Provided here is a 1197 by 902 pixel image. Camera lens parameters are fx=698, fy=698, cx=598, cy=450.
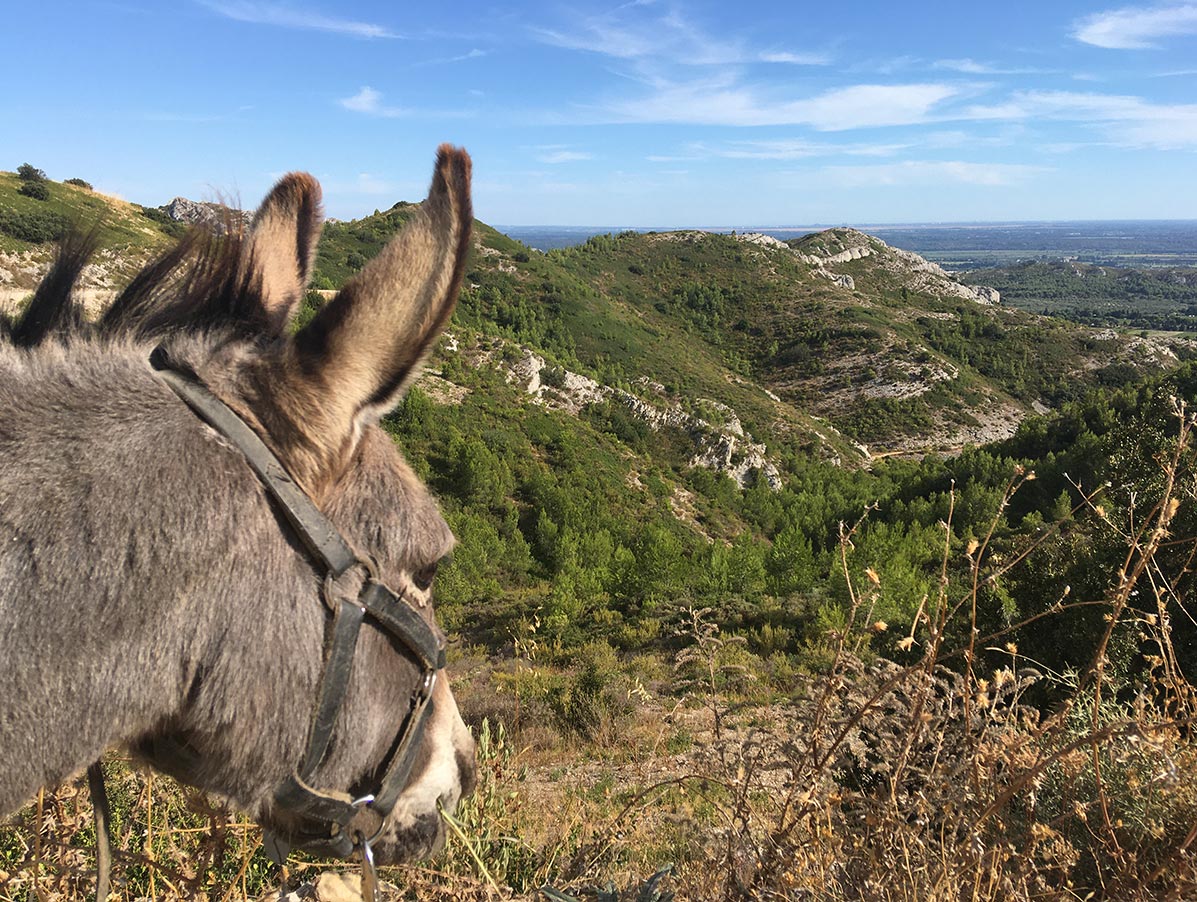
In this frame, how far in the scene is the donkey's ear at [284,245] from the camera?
5.21ft

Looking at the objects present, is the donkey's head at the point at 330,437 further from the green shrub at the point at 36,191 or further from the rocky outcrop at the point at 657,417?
the green shrub at the point at 36,191

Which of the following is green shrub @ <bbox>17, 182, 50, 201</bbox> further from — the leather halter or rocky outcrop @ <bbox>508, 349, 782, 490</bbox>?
the leather halter

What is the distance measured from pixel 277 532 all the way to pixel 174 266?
688 millimetres

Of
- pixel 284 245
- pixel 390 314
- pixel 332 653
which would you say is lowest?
pixel 332 653

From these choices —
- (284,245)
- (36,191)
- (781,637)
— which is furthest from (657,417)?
(284,245)

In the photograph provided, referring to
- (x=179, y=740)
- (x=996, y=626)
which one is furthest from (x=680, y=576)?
(x=179, y=740)

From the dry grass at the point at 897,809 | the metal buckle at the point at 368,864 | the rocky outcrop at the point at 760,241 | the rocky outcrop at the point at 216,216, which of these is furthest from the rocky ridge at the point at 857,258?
the metal buckle at the point at 368,864

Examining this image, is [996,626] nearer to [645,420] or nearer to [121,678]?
[121,678]

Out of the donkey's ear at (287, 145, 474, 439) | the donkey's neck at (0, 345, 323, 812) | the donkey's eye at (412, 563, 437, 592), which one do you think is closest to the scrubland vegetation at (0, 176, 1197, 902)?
the donkey's ear at (287, 145, 474, 439)

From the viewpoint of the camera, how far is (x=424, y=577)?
63.6 inches

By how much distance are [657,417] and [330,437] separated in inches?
1938

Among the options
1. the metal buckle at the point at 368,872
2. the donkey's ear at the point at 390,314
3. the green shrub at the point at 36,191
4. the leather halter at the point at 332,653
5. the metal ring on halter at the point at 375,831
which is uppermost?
the green shrub at the point at 36,191

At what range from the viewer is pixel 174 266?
5.03ft

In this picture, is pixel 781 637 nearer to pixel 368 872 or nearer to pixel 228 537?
pixel 368 872
